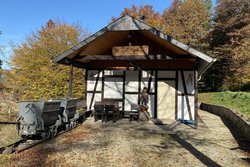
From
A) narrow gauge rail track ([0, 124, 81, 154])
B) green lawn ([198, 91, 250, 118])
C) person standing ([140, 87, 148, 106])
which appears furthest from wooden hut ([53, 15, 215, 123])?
narrow gauge rail track ([0, 124, 81, 154])

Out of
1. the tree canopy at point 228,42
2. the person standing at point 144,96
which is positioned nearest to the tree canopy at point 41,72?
the person standing at point 144,96

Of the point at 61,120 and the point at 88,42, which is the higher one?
the point at 88,42

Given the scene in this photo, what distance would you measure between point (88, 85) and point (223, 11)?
66.1 feet

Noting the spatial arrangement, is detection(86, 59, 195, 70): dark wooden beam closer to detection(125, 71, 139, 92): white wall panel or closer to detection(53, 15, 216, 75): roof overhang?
detection(53, 15, 216, 75): roof overhang

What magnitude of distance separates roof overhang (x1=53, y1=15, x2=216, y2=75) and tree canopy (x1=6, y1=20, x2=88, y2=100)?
2964mm

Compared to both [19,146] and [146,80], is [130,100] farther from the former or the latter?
[19,146]

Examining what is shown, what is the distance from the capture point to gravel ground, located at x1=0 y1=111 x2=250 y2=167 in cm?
508

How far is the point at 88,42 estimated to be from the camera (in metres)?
9.42

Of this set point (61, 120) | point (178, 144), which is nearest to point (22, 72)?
point (61, 120)

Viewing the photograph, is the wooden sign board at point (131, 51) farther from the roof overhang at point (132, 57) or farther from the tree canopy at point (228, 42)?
the tree canopy at point (228, 42)

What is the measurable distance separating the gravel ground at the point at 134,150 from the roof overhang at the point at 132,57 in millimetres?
2916

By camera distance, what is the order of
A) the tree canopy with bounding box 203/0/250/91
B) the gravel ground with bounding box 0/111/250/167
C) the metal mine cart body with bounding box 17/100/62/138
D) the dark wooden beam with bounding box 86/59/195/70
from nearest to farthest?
1. the gravel ground with bounding box 0/111/250/167
2. the metal mine cart body with bounding box 17/100/62/138
3. the dark wooden beam with bounding box 86/59/195/70
4. the tree canopy with bounding box 203/0/250/91

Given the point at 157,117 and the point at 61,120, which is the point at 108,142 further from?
the point at 157,117

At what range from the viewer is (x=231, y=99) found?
18516 mm
